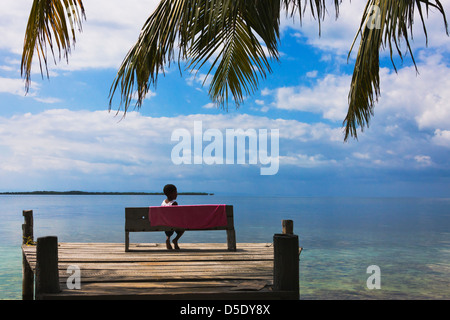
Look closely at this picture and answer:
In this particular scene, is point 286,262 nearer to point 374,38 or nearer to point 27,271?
point 374,38

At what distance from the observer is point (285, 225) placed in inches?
392

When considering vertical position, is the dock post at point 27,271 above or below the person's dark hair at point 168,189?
below

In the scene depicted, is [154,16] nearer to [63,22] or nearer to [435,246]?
[63,22]

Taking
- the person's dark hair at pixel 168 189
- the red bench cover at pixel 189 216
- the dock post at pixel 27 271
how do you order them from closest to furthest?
the red bench cover at pixel 189 216 → the person's dark hair at pixel 168 189 → the dock post at pixel 27 271

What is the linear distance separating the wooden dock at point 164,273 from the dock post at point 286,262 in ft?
0.04

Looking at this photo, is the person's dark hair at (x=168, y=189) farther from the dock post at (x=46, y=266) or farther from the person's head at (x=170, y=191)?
the dock post at (x=46, y=266)

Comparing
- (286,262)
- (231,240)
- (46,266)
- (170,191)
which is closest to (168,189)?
(170,191)

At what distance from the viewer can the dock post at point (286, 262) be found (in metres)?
4.86

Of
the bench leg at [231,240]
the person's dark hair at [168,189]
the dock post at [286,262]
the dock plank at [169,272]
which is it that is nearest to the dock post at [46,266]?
the dock plank at [169,272]

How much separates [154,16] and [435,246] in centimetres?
3292

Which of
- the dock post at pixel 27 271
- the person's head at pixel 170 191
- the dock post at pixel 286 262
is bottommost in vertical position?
the dock post at pixel 27 271

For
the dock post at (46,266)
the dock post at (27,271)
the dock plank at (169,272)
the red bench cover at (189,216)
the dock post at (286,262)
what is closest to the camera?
the dock post at (286,262)

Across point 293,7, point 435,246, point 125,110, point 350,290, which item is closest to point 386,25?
point 293,7

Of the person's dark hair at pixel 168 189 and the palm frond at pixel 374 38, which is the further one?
the person's dark hair at pixel 168 189
